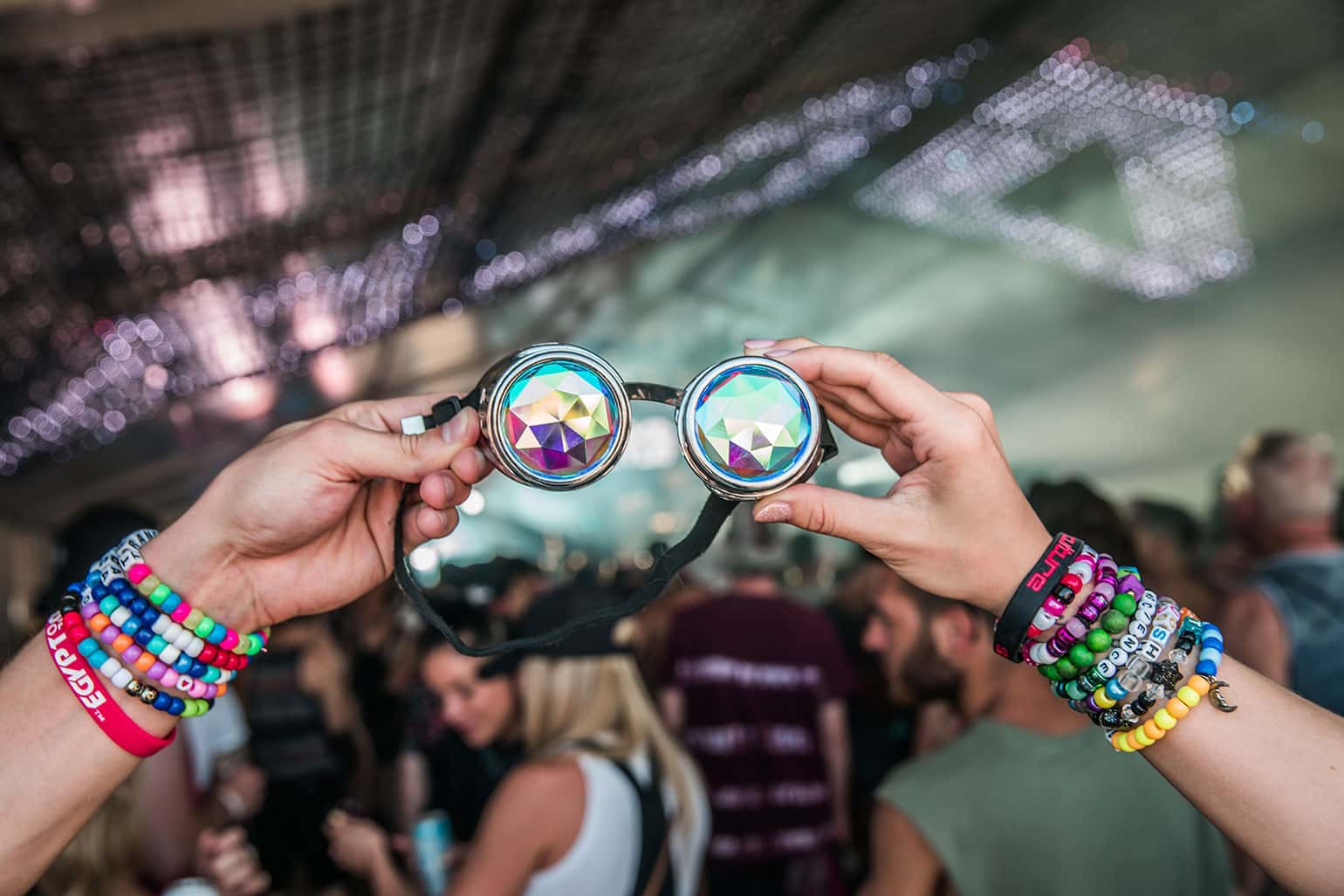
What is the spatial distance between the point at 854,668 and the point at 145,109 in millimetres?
3070

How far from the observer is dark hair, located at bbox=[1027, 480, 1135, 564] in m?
1.81

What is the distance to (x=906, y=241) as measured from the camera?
637cm

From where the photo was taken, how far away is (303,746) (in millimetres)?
3082

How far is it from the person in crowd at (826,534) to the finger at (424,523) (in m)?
0.05

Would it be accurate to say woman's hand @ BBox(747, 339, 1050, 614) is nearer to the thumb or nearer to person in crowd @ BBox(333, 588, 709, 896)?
the thumb

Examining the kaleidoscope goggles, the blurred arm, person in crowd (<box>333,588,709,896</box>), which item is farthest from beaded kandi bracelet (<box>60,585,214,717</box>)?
the blurred arm

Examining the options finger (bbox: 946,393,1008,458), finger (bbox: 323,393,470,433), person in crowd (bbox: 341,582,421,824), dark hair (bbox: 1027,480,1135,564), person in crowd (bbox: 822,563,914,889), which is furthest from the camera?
person in crowd (bbox: 341,582,421,824)

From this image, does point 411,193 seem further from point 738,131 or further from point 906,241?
point 906,241

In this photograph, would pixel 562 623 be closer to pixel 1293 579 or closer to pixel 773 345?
pixel 773 345

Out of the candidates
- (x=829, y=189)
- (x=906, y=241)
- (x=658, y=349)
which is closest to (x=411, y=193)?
(x=658, y=349)

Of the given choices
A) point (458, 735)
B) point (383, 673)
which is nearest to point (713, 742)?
point (458, 735)

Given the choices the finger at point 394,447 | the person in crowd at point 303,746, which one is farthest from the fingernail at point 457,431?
the person in crowd at point 303,746

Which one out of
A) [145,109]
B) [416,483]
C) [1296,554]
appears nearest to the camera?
[416,483]

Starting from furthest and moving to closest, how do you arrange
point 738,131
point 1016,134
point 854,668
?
1. point 1016,134
2. point 738,131
3. point 854,668
